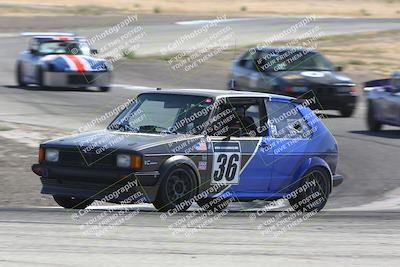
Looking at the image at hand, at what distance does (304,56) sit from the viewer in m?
22.1

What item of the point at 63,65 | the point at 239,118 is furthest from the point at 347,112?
the point at 239,118

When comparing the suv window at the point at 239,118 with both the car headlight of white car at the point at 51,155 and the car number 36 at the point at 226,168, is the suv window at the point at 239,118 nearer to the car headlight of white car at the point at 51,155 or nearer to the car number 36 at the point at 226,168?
the car number 36 at the point at 226,168

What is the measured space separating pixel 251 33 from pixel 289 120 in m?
34.3

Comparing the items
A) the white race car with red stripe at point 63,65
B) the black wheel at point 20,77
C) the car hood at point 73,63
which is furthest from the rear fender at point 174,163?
the black wheel at point 20,77

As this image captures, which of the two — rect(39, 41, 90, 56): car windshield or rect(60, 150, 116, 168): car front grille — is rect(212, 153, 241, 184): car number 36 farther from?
rect(39, 41, 90, 56): car windshield

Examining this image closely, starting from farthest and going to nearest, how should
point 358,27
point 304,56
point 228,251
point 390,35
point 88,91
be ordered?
1. point 358,27
2. point 390,35
3. point 88,91
4. point 304,56
5. point 228,251

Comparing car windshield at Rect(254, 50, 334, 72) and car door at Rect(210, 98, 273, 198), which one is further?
car windshield at Rect(254, 50, 334, 72)

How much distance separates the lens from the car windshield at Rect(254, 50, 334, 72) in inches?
858

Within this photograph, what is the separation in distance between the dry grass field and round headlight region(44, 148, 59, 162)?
4653 cm

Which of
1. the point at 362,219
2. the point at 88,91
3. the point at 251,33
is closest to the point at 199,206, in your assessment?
the point at 362,219

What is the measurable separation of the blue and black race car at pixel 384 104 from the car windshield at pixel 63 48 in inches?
327

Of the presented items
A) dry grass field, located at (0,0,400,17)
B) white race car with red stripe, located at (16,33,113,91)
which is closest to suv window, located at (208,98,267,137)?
white race car with red stripe, located at (16,33,113,91)

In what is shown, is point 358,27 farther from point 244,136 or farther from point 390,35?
point 244,136

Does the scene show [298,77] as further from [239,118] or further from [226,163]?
[226,163]
